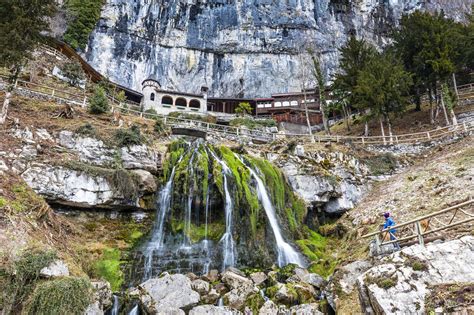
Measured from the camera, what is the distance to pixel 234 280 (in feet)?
33.5

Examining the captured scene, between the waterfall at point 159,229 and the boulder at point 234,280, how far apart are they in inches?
121

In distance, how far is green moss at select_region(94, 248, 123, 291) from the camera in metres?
11.0

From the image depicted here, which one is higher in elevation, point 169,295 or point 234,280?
point 234,280

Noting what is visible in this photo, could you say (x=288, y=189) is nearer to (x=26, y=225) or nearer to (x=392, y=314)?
(x=392, y=314)

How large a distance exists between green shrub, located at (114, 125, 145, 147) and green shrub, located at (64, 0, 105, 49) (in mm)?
36514

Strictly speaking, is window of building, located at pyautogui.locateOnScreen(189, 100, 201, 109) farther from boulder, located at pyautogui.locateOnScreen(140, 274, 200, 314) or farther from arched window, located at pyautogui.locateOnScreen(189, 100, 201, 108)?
boulder, located at pyautogui.locateOnScreen(140, 274, 200, 314)

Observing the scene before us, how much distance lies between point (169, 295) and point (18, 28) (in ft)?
49.3

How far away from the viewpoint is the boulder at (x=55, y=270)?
7.73m

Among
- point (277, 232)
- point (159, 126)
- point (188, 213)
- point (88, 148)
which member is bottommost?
point (277, 232)

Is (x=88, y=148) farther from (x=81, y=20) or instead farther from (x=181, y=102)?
(x=81, y=20)

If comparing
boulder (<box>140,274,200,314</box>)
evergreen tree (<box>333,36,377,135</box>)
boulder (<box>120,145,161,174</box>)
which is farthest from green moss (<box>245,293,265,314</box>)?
evergreen tree (<box>333,36,377,135</box>)

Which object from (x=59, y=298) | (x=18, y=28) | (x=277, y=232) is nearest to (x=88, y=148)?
(x=18, y=28)

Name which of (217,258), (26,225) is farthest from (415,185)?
(26,225)

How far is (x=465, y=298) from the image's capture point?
6246mm
